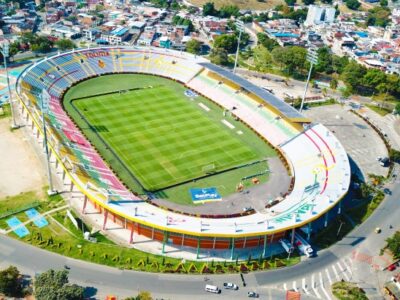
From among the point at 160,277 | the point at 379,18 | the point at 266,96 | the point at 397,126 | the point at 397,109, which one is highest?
the point at 379,18

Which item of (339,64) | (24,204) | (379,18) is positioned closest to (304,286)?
(24,204)

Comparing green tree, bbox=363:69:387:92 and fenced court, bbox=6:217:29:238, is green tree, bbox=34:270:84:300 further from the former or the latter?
green tree, bbox=363:69:387:92

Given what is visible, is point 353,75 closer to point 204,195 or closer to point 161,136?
point 161,136

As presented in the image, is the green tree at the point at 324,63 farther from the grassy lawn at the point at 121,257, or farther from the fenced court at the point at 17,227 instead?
the fenced court at the point at 17,227

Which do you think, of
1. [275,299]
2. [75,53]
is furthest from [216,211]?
[75,53]

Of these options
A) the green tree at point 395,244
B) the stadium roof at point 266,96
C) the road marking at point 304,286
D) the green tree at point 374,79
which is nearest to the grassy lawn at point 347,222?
the green tree at point 395,244

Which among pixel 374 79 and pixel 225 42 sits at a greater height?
pixel 374 79
